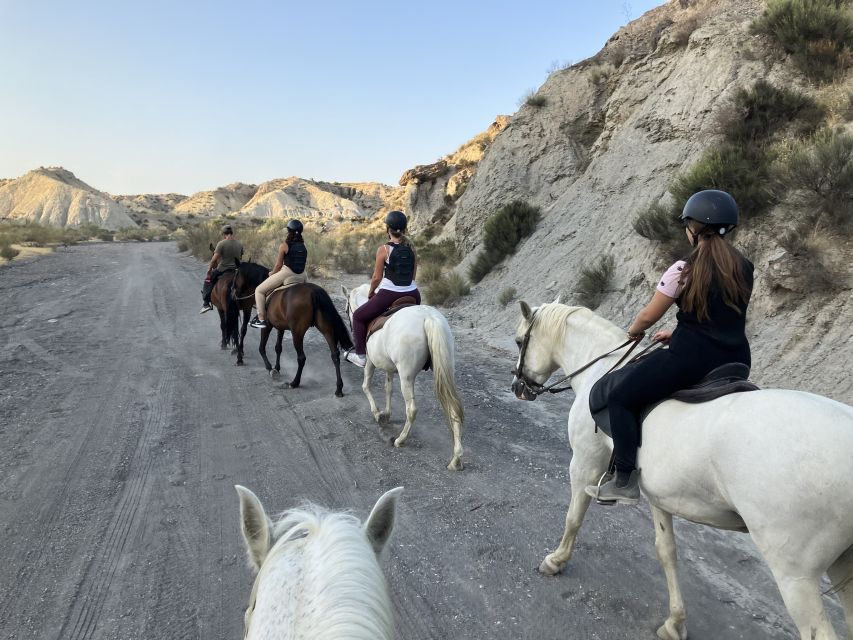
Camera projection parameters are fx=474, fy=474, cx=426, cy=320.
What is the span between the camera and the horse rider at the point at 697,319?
2445 mm

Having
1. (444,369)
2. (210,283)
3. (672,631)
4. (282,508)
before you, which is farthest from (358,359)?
(210,283)

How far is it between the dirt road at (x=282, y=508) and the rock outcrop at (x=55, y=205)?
3281 inches

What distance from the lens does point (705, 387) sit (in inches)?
99.2

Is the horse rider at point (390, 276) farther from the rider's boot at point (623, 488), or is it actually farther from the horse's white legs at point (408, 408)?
the rider's boot at point (623, 488)

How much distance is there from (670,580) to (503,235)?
12545 millimetres

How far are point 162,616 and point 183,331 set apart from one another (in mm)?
9234

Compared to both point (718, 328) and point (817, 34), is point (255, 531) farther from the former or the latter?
point (817, 34)

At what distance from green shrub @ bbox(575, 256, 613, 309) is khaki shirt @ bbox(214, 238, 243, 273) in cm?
756

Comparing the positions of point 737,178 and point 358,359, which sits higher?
point 737,178

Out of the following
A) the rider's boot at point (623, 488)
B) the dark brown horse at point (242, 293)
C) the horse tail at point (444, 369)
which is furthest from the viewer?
the dark brown horse at point (242, 293)

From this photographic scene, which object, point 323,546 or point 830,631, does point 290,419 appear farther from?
point 830,631

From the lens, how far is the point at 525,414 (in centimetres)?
638

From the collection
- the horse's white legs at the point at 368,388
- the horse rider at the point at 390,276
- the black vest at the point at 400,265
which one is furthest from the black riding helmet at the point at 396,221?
the horse's white legs at the point at 368,388

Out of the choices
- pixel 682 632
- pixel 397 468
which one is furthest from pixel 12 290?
pixel 682 632
